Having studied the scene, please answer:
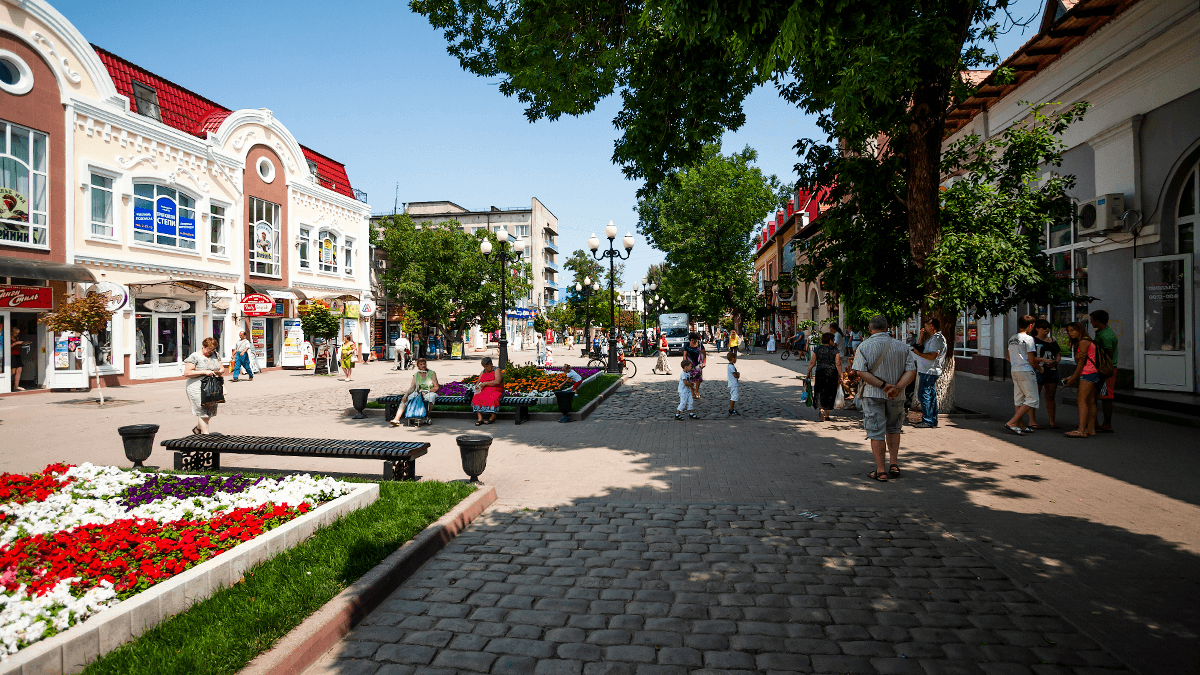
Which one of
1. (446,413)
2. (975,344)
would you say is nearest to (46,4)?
(446,413)

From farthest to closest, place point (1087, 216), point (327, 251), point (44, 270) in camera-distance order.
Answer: point (327, 251) → point (44, 270) → point (1087, 216)

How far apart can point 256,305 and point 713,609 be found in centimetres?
2671

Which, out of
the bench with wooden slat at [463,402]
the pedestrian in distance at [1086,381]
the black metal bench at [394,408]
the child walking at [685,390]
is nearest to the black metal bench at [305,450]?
the black metal bench at [394,408]

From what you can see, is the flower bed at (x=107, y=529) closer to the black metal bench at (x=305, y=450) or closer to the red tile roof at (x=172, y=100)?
the black metal bench at (x=305, y=450)

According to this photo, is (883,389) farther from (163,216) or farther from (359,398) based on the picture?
(163,216)

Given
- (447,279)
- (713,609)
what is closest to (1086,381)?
(713,609)

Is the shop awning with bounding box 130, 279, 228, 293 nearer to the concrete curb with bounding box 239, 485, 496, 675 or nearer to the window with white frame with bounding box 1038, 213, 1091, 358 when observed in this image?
the concrete curb with bounding box 239, 485, 496, 675

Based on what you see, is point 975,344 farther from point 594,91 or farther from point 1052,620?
point 1052,620

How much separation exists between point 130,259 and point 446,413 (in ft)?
51.8

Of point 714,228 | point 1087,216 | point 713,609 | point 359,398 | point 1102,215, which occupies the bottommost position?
point 713,609

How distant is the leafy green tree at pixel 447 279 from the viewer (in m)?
35.1

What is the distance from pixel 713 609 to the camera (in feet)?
12.3

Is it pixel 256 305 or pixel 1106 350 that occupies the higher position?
pixel 256 305

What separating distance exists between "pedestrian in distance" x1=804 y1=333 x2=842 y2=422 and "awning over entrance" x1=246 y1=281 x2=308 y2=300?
81.0 ft
